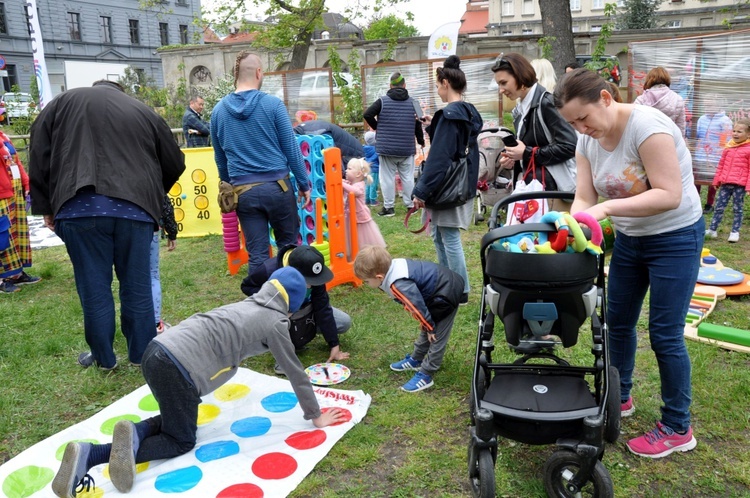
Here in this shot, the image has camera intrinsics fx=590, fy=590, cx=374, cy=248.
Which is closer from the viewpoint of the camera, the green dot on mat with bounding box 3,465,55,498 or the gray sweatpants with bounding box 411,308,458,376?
the green dot on mat with bounding box 3,465,55,498

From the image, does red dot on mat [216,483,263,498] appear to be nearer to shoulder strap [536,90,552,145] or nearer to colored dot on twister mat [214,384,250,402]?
colored dot on twister mat [214,384,250,402]

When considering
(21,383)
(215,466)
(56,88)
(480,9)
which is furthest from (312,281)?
(480,9)

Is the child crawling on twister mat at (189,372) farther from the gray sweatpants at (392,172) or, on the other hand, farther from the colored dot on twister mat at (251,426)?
the gray sweatpants at (392,172)

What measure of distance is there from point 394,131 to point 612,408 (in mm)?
6192

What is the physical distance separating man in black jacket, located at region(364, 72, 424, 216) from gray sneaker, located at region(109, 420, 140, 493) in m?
6.11

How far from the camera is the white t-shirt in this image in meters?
2.38

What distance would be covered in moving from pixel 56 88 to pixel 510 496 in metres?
45.8

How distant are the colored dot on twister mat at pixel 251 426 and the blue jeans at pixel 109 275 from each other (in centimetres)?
102

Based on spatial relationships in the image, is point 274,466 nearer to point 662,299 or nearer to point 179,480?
point 179,480

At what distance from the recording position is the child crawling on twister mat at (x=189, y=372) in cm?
266

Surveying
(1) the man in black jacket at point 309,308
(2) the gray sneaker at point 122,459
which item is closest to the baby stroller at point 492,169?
(1) the man in black jacket at point 309,308

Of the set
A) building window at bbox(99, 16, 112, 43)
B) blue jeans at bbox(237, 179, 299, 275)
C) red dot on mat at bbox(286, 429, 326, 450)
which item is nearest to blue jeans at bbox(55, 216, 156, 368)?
blue jeans at bbox(237, 179, 299, 275)

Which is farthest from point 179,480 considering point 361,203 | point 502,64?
point 361,203

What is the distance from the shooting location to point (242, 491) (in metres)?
2.68
